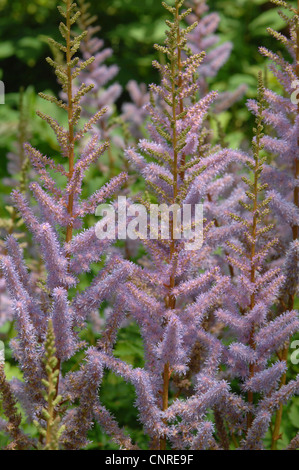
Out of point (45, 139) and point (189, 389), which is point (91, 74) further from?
point (189, 389)

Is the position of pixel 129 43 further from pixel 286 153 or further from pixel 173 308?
pixel 173 308

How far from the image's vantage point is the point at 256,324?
176 centimetres

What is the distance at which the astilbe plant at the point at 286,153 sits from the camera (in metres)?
1.89

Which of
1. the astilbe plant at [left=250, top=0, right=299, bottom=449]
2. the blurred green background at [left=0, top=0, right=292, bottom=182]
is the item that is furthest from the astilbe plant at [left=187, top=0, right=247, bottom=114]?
the blurred green background at [left=0, top=0, right=292, bottom=182]

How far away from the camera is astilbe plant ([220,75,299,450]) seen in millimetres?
1664

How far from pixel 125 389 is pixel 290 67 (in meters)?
1.33

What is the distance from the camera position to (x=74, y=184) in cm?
170

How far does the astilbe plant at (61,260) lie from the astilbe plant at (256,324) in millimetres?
356

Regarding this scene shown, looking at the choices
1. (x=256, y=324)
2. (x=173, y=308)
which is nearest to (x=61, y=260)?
(x=173, y=308)

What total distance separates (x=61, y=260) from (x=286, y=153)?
2.69 feet

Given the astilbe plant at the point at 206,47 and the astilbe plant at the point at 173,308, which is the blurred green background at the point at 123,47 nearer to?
the astilbe plant at the point at 206,47

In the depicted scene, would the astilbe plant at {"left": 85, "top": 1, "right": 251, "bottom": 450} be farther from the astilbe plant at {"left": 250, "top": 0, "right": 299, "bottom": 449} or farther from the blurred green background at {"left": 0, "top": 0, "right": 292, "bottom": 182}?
the blurred green background at {"left": 0, "top": 0, "right": 292, "bottom": 182}

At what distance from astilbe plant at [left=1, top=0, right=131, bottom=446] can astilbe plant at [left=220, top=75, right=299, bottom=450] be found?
1.17 ft

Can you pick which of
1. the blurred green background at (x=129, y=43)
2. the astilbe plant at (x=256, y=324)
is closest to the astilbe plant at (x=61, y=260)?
the astilbe plant at (x=256, y=324)
